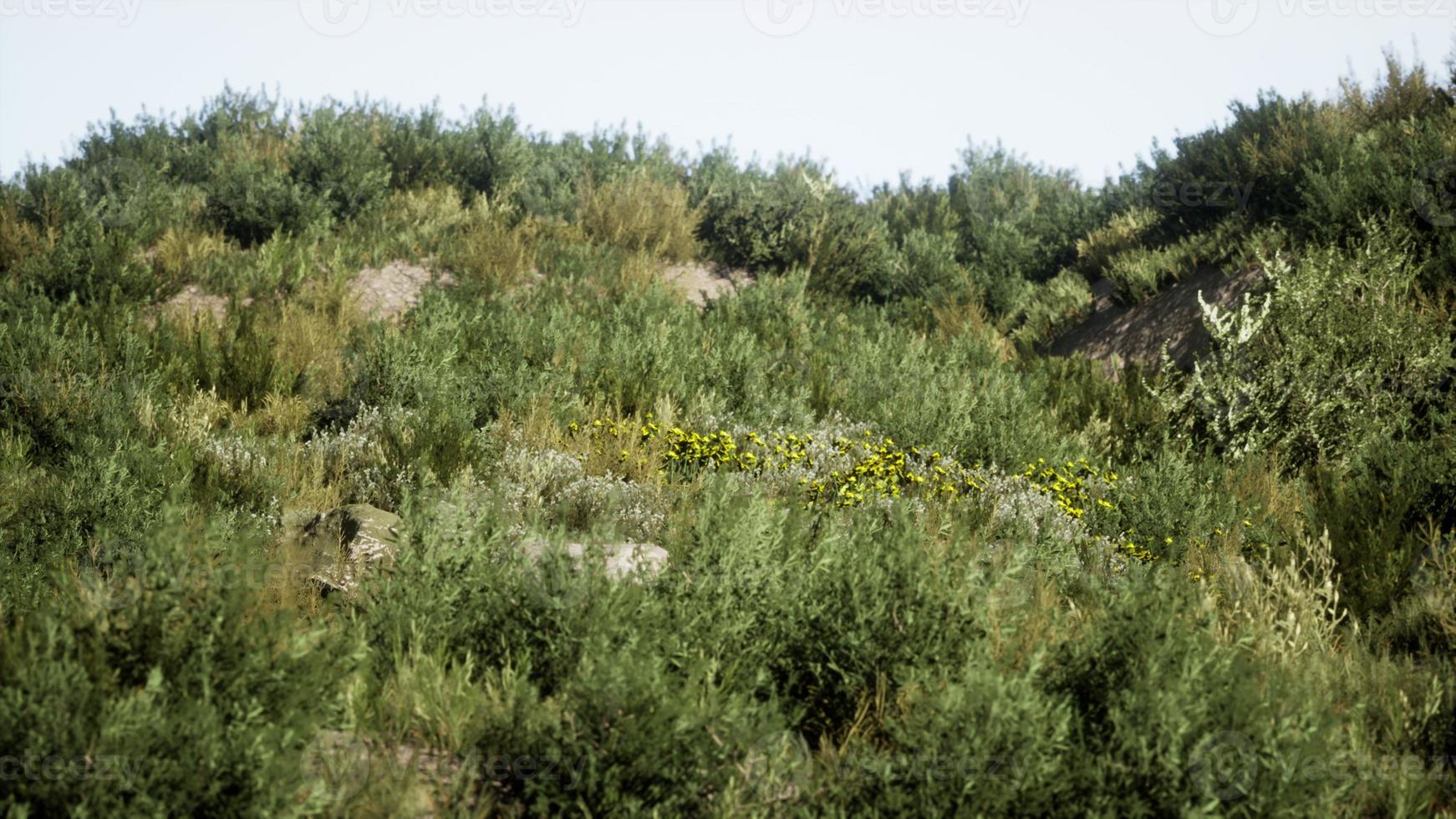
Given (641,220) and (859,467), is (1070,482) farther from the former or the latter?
(641,220)

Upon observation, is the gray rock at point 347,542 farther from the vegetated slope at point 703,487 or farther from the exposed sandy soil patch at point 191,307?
the exposed sandy soil patch at point 191,307

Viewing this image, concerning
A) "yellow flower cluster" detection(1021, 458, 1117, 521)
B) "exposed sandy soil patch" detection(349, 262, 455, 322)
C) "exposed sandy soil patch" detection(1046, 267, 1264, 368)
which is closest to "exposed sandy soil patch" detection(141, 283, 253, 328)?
"exposed sandy soil patch" detection(349, 262, 455, 322)

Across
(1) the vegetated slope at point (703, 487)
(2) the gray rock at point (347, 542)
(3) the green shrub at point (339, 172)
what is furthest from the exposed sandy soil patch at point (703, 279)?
(2) the gray rock at point (347, 542)

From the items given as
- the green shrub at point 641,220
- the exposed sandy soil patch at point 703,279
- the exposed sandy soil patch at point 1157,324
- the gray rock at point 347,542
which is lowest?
the gray rock at point 347,542

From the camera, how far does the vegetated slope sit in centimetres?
339

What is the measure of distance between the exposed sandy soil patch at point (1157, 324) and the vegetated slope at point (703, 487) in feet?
0.32

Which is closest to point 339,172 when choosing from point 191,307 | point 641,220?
point 191,307

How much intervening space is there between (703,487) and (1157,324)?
6789mm

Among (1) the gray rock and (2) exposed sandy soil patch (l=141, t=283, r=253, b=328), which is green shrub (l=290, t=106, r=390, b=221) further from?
(1) the gray rock

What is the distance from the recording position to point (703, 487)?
690 cm

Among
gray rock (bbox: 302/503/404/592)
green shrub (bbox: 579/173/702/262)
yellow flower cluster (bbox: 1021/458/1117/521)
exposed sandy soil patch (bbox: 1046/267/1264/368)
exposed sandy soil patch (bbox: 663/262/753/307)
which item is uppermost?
green shrub (bbox: 579/173/702/262)

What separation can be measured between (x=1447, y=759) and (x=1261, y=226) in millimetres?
8860

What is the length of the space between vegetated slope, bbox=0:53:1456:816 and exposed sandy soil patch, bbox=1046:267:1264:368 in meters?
0.10

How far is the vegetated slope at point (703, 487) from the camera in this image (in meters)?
3.39
